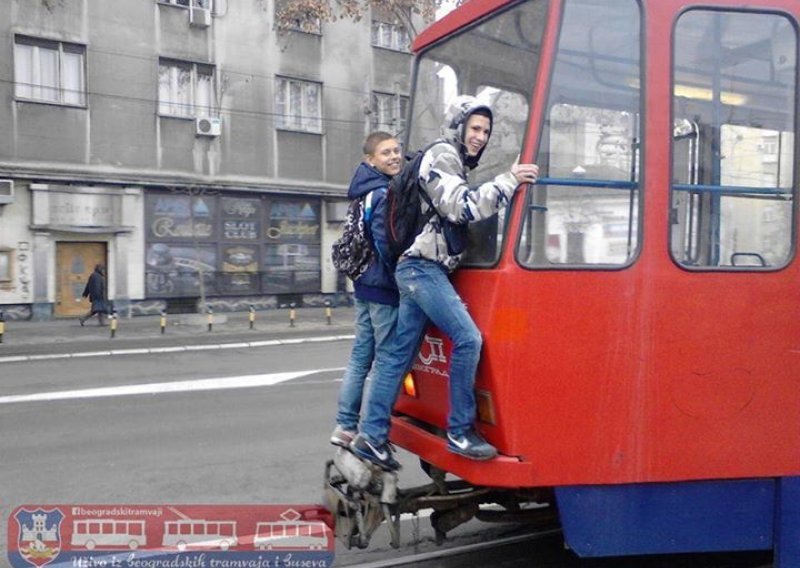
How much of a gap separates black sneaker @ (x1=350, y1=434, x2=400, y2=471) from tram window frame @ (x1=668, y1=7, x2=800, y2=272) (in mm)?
1588

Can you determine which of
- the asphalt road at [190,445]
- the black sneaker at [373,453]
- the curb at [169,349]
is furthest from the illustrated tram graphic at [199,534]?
the curb at [169,349]

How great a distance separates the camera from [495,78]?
157 inches

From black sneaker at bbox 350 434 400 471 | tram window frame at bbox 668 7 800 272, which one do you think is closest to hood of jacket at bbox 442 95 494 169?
tram window frame at bbox 668 7 800 272

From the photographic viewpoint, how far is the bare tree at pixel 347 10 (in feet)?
70.3

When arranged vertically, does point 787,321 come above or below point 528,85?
below

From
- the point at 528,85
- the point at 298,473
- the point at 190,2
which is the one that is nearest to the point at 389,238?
the point at 528,85

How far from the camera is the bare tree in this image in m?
21.4

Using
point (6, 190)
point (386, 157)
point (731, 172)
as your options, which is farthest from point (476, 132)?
point (6, 190)

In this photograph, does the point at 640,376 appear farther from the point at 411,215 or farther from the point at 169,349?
the point at 169,349

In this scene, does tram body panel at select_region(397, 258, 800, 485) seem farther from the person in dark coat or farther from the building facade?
the building facade

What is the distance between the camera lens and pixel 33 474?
6.76 m

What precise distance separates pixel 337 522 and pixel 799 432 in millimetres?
2116

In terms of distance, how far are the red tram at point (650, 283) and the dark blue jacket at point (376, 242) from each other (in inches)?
20.2

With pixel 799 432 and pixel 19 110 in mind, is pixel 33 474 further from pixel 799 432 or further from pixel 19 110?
pixel 19 110
